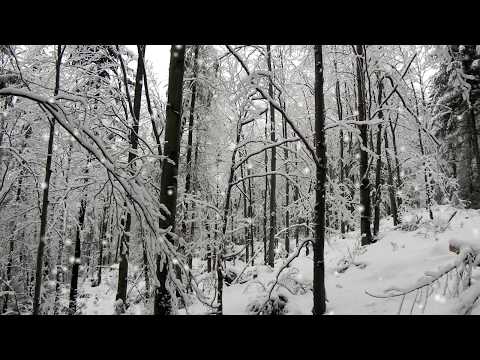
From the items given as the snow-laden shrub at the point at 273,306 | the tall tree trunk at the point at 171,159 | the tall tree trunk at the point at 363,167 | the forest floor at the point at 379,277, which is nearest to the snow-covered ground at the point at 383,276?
the forest floor at the point at 379,277

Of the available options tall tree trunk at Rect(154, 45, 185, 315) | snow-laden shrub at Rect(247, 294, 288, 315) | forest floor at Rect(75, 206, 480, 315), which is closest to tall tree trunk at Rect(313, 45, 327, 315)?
forest floor at Rect(75, 206, 480, 315)

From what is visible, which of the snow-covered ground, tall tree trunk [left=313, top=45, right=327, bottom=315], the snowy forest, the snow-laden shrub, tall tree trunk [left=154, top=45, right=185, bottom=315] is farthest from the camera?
the snow-laden shrub

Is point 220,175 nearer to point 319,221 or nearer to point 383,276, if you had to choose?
point 383,276

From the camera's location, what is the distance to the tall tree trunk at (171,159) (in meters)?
3.81

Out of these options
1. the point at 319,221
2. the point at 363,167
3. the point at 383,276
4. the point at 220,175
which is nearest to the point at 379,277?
the point at 383,276

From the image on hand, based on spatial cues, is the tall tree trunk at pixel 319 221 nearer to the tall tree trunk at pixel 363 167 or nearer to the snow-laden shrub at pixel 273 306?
the snow-laden shrub at pixel 273 306

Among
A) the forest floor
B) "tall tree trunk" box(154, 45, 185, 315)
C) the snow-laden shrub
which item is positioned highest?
"tall tree trunk" box(154, 45, 185, 315)

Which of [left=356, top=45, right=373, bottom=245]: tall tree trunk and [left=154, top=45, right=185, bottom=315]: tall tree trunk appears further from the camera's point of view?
[left=356, top=45, right=373, bottom=245]: tall tree trunk

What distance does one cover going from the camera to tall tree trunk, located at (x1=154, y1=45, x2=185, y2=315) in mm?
3809

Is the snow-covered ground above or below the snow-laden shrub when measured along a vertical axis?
above

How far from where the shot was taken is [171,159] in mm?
3971

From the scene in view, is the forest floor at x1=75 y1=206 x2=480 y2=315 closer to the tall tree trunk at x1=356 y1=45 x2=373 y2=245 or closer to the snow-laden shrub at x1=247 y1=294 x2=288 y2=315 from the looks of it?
the snow-laden shrub at x1=247 y1=294 x2=288 y2=315

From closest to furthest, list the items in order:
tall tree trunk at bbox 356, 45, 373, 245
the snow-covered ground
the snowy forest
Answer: the snowy forest → the snow-covered ground → tall tree trunk at bbox 356, 45, 373, 245
